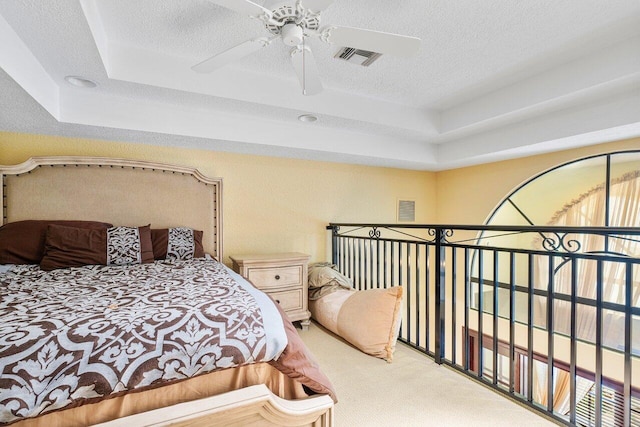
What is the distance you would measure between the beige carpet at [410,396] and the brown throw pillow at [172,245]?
1.46 meters

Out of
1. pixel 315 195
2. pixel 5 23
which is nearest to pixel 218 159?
pixel 315 195

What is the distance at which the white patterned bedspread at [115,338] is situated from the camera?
0.80 m

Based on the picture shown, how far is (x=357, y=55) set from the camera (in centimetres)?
205

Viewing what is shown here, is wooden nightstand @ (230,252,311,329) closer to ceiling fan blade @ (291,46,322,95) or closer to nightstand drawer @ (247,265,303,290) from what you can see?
nightstand drawer @ (247,265,303,290)

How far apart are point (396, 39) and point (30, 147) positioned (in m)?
3.11

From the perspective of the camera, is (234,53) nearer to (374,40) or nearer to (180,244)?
(374,40)

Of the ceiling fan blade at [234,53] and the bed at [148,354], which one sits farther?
the ceiling fan blade at [234,53]

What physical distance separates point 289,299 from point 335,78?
6.91 ft

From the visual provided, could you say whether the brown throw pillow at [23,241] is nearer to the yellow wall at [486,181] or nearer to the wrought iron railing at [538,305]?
the wrought iron railing at [538,305]

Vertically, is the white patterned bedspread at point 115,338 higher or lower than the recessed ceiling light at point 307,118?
lower

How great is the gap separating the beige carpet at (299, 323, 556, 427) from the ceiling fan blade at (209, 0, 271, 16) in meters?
2.06

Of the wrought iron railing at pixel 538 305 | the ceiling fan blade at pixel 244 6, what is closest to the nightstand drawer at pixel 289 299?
the wrought iron railing at pixel 538 305

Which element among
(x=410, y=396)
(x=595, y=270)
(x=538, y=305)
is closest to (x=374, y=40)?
(x=410, y=396)

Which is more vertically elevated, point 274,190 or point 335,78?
point 335,78
